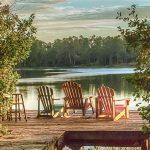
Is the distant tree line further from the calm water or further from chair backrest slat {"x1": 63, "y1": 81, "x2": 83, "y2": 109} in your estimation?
chair backrest slat {"x1": 63, "y1": 81, "x2": 83, "y2": 109}

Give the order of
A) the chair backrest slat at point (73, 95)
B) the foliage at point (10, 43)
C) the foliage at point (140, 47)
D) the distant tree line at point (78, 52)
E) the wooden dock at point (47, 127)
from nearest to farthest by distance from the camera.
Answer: the foliage at point (140, 47) → the wooden dock at point (47, 127) → the foliage at point (10, 43) → the chair backrest slat at point (73, 95) → the distant tree line at point (78, 52)

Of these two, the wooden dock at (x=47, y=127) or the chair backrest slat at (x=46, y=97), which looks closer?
the wooden dock at (x=47, y=127)

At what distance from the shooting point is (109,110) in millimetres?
14000

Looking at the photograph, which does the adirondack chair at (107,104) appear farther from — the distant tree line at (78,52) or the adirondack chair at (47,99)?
the distant tree line at (78,52)

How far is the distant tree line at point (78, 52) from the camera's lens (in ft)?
211

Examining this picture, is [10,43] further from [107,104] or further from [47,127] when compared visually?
[107,104]

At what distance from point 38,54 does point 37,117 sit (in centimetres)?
5104

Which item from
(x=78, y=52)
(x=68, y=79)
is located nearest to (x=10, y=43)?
(x=68, y=79)

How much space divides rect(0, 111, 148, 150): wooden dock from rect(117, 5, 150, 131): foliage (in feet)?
13.4

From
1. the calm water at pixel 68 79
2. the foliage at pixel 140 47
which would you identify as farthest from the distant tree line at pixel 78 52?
the foliage at pixel 140 47

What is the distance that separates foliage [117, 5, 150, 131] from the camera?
6.14 m

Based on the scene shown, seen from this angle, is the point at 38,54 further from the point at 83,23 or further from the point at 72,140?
the point at 72,140

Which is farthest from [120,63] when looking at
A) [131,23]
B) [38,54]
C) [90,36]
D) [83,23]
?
[131,23]

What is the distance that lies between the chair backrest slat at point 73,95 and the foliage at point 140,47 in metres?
8.15
